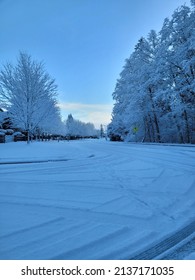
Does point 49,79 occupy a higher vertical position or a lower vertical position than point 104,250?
higher

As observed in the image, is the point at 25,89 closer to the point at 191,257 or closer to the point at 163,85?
the point at 163,85

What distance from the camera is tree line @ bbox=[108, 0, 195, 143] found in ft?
83.2

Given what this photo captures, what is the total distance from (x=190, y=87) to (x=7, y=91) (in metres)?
16.6

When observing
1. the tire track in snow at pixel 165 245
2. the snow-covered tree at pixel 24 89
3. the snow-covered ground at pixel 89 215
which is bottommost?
the tire track in snow at pixel 165 245

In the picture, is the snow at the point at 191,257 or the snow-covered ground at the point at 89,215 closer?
the snow at the point at 191,257

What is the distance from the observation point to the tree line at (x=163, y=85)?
25.4m

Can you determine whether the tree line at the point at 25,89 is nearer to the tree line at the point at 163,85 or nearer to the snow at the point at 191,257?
the tree line at the point at 163,85

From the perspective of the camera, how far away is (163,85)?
28969mm

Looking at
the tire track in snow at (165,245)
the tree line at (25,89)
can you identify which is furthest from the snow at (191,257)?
the tree line at (25,89)

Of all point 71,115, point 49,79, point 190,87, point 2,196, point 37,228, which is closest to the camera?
point 37,228

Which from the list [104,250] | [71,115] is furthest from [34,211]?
[71,115]

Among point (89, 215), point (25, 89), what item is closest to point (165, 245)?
point (89, 215)

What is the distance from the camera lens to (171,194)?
5766mm
